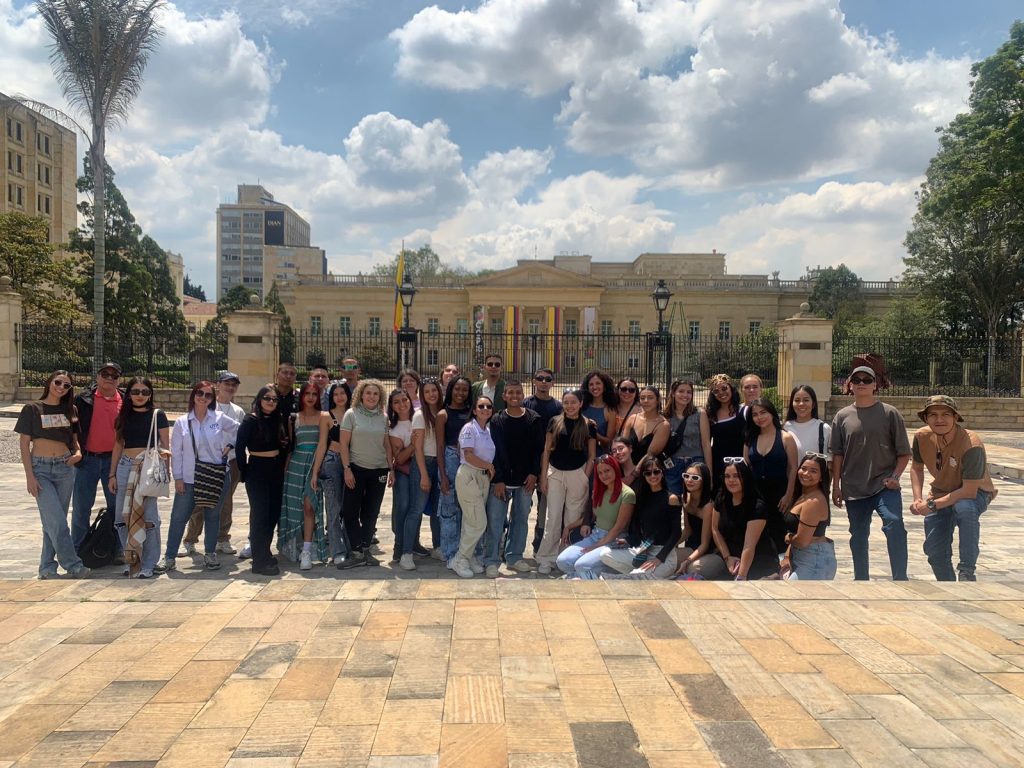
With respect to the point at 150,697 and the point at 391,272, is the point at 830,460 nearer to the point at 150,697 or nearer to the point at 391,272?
the point at 150,697

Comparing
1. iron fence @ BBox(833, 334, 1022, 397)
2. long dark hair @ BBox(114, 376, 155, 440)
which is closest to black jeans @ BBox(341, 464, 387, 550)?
long dark hair @ BBox(114, 376, 155, 440)

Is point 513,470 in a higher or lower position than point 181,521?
higher

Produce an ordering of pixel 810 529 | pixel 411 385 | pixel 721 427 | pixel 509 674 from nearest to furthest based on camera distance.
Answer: pixel 509 674, pixel 810 529, pixel 721 427, pixel 411 385

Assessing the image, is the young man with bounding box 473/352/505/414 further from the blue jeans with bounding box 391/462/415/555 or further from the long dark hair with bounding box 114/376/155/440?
the long dark hair with bounding box 114/376/155/440

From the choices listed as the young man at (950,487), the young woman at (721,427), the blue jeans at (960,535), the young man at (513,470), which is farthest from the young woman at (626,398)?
the blue jeans at (960,535)

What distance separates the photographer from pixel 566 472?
571 cm

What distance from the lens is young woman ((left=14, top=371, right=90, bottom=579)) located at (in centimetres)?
520

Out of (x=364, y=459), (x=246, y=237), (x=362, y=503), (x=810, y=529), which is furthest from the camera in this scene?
(x=246, y=237)

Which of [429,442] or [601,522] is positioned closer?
[601,522]

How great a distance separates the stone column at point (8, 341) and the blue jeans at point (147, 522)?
1550 centimetres

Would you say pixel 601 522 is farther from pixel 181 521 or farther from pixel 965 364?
pixel 965 364

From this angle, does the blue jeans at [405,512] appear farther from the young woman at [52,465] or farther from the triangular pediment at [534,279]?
the triangular pediment at [534,279]

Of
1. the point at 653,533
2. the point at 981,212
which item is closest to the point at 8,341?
the point at 653,533

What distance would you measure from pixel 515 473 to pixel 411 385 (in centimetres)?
120
